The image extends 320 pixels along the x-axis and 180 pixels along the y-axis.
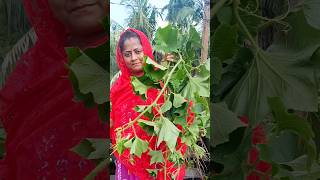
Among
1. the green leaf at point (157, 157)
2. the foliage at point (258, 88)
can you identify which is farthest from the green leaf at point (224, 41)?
the green leaf at point (157, 157)

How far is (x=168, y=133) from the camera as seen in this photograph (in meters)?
0.36

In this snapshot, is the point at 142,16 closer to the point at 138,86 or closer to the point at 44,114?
the point at 138,86

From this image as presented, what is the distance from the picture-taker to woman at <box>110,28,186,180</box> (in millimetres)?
344

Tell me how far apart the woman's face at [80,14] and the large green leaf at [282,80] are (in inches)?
5.2

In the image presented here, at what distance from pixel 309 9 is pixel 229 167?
0.56 ft

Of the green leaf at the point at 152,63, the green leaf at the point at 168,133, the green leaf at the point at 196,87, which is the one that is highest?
the green leaf at the point at 152,63

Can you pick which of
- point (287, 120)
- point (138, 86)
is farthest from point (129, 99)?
point (287, 120)

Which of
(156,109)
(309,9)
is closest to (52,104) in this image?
(156,109)

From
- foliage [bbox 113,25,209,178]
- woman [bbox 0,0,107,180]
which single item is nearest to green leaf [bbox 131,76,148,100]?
foliage [bbox 113,25,209,178]

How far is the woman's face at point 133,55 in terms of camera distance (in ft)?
1.12

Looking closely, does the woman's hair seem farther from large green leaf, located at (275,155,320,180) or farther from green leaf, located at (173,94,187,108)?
large green leaf, located at (275,155,320,180)

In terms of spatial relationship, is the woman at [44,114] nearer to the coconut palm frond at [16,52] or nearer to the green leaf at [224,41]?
the coconut palm frond at [16,52]

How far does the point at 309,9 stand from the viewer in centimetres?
46

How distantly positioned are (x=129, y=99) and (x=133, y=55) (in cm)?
4
